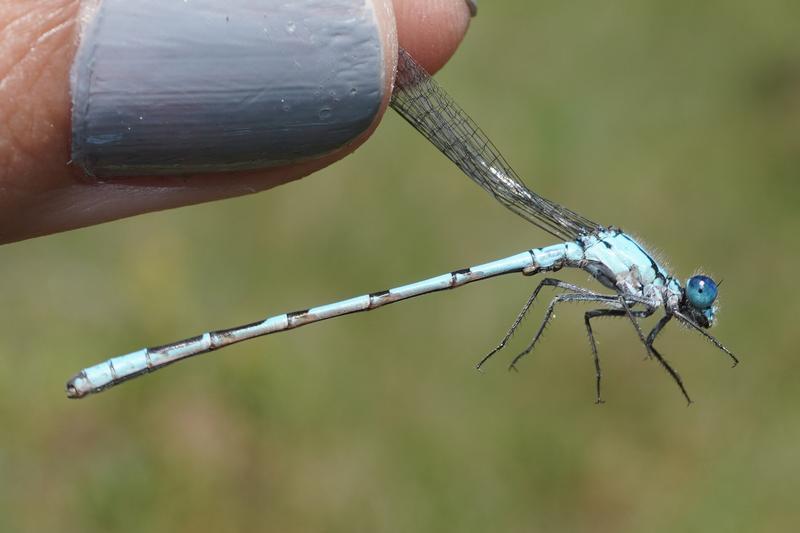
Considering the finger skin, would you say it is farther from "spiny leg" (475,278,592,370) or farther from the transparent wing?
"spiny leg" (475,278,592,370)

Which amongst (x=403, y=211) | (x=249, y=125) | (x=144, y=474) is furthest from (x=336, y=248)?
(x=249, y=125)

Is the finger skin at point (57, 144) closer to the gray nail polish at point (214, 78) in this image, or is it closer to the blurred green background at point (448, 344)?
the gray nail polish at point (214, 78)

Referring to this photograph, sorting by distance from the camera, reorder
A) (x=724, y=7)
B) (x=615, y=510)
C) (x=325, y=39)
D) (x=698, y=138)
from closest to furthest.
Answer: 1. (x=325, y=39)
2. (x=615, y=510)
3. (x=698, y=138)
4. (x=724, y=7)

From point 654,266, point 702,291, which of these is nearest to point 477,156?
point 654,266

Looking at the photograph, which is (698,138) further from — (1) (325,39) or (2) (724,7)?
(1) (325,39)

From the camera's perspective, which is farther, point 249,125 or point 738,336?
point 738,336

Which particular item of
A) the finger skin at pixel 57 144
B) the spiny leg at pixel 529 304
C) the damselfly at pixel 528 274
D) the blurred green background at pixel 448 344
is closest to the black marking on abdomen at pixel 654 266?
the damselfly at pixel 528 274
